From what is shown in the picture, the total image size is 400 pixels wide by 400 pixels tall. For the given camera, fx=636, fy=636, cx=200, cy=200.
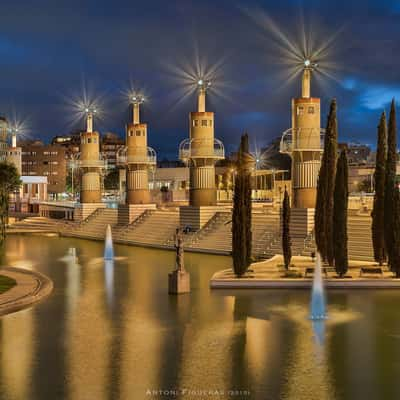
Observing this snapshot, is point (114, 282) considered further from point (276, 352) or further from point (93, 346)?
point (276, 352)

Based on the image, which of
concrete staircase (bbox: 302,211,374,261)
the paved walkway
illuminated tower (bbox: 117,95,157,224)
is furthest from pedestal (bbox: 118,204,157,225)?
the paved walkway

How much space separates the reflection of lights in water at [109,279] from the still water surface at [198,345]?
223 millimetres

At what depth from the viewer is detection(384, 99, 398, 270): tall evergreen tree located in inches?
1169

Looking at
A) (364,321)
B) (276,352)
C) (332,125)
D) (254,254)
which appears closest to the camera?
(276,352)

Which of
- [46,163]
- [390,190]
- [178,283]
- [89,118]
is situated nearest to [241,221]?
[178,283]

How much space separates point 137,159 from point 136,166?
107 centimetres

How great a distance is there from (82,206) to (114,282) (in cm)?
4117

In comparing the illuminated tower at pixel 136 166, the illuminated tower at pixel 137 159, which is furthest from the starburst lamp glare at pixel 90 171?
the illuminated tower at pixel 137 159

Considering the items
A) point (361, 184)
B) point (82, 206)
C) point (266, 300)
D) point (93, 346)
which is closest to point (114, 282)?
point (266, 300)

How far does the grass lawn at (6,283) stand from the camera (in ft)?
86.8

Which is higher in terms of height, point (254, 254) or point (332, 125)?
point (332, 125)

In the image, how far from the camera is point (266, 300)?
2538cm

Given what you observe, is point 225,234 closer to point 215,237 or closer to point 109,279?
point 215,237

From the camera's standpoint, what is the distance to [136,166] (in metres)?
62.3
